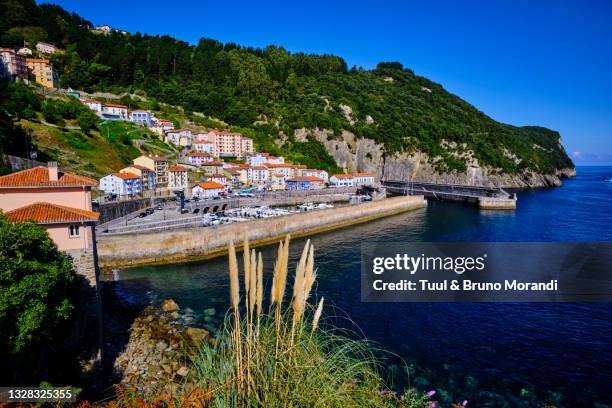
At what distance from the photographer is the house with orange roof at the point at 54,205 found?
1202 cm

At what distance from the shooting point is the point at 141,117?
69.9 m

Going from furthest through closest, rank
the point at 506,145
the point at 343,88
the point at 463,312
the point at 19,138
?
the point at 343,88
the point at 506,145
the point at 19,138
the point at 463,312

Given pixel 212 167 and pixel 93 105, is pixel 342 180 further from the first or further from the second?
pixel 93 105

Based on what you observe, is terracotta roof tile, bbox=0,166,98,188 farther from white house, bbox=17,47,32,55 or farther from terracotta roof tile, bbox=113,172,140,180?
white house, bbox=17,47,32,55

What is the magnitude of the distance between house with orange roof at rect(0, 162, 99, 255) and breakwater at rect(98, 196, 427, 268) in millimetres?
8783

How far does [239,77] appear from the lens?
99500mm

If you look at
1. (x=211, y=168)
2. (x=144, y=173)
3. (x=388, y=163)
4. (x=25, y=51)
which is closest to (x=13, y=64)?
(x=25, y=51)

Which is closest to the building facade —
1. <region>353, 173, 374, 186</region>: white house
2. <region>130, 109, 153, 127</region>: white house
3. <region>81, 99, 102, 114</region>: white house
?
<region>81, 99, 102, 114</region>: white house

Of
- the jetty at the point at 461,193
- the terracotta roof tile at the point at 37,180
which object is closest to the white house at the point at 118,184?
the terracotta roof tile at the point at 37,180

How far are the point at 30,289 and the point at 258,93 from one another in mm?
94092

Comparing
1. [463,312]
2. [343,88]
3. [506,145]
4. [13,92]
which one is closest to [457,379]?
[463,312]

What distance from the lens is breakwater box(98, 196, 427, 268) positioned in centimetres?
2509

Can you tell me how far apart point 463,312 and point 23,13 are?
372 ft

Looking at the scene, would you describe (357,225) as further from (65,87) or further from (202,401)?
(65,87)
